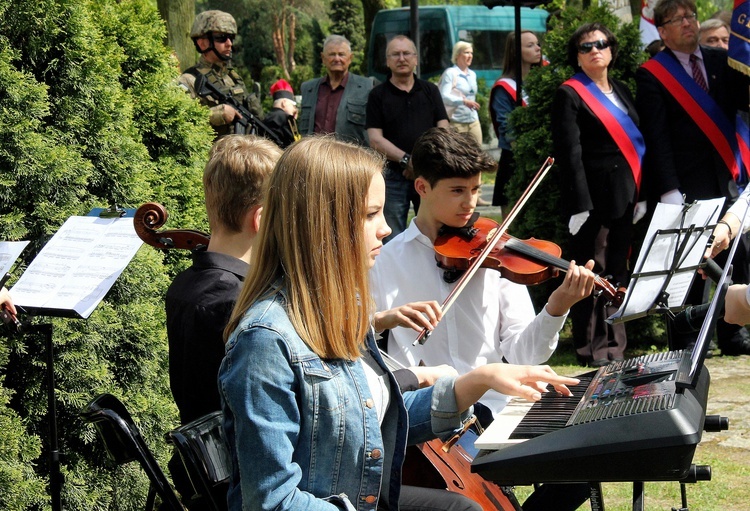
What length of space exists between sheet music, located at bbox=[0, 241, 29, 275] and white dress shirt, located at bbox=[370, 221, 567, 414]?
3.99ft

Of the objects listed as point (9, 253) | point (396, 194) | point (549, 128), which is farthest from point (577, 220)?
point (9, 253)

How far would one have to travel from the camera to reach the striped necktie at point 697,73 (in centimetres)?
628

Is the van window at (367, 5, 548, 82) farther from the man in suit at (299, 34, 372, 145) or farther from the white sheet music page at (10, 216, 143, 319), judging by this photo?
the white sheet music page at (10, 216, 143, 319)

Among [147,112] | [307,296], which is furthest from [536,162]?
[307,296]

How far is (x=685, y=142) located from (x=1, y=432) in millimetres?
4666

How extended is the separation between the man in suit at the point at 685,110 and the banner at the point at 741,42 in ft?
0.64

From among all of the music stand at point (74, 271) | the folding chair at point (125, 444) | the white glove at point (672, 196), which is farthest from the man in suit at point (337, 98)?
the folding chair at point (125, 444)

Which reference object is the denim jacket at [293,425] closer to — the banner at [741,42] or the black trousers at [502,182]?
the banner at [741,42]

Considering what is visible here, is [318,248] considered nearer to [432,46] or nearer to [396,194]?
[396,194]

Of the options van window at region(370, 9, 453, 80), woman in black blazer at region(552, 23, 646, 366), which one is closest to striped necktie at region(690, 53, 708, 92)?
woman in black blazer at region(552, 23, 646, 366)

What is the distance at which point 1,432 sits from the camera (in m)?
3.20

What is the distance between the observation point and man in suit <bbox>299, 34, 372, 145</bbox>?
25.7 feet

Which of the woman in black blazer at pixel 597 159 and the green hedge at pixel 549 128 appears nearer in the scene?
the woman in black blazer at pixel 597 159

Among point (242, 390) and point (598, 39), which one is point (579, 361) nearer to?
point (598, 39)
